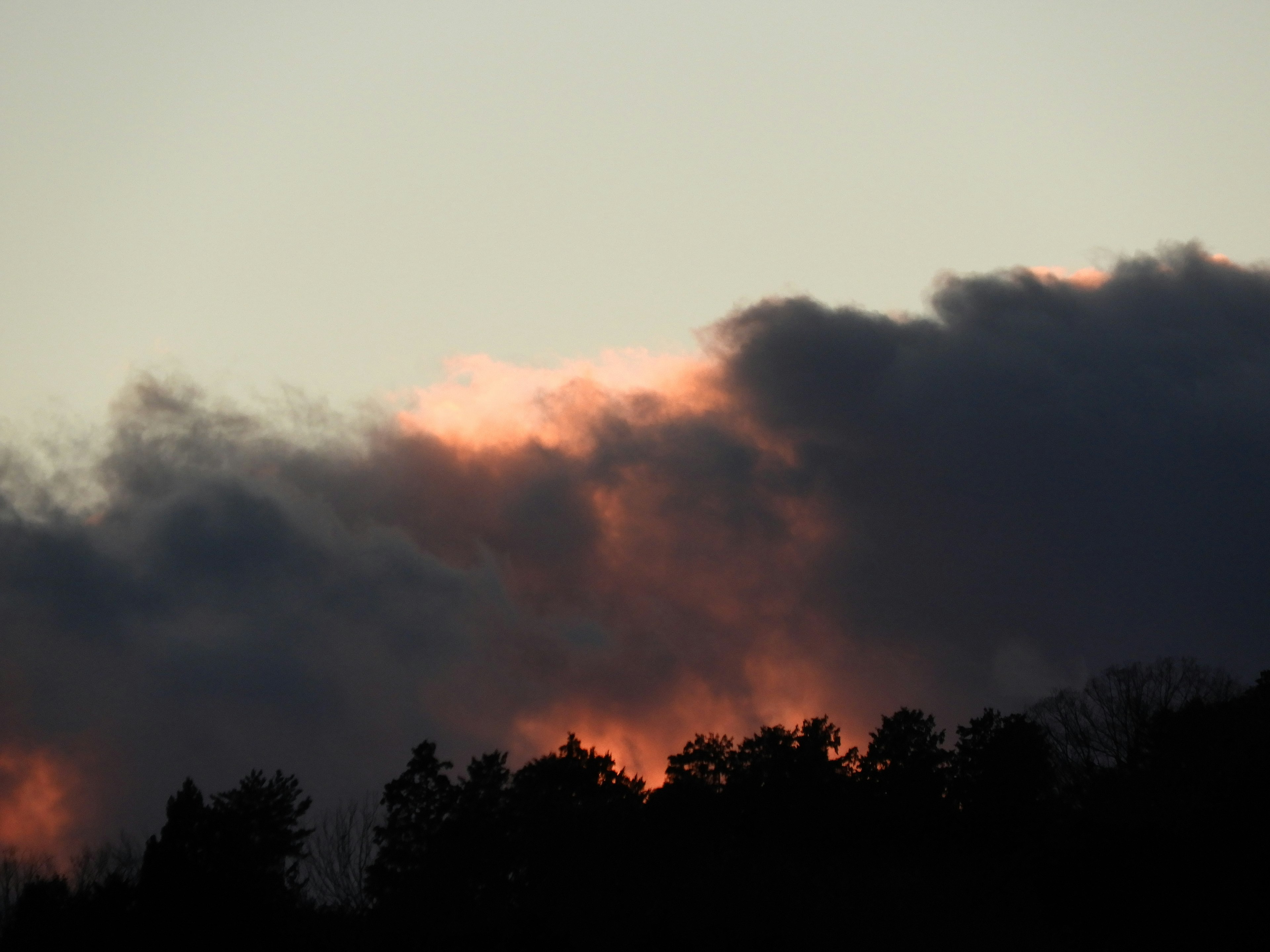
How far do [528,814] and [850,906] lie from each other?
21.3 meters

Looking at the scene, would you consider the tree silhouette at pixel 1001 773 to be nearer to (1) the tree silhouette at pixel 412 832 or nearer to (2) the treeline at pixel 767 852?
(2) the treeline at pixel 767 852

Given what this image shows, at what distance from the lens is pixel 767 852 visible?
63.0 metres

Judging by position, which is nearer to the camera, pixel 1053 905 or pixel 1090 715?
pixel 1053 905

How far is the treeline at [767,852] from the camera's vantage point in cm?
4772

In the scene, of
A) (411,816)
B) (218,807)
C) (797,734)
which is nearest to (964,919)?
(797,734)

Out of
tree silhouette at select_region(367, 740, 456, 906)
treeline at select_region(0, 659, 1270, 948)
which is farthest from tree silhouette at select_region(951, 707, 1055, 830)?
tree silhouette at select_region(367, 740, 456, 906)

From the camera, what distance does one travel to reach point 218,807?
65.8 m

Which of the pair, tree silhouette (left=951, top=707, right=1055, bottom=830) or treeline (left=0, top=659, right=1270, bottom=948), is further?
tree silhouette (left=951, top=707, right=1055, bottom=830)

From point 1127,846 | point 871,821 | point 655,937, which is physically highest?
point 871,821

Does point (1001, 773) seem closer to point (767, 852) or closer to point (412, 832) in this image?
point (767, 852)

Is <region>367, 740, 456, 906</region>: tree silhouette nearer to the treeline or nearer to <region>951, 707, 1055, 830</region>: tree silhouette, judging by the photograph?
the treeline

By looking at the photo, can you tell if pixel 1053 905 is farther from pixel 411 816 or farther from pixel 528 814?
pixel 411 816

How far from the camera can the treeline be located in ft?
157

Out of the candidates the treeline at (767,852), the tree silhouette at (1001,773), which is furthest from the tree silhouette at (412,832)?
the tree silhouette at (1001,773)
